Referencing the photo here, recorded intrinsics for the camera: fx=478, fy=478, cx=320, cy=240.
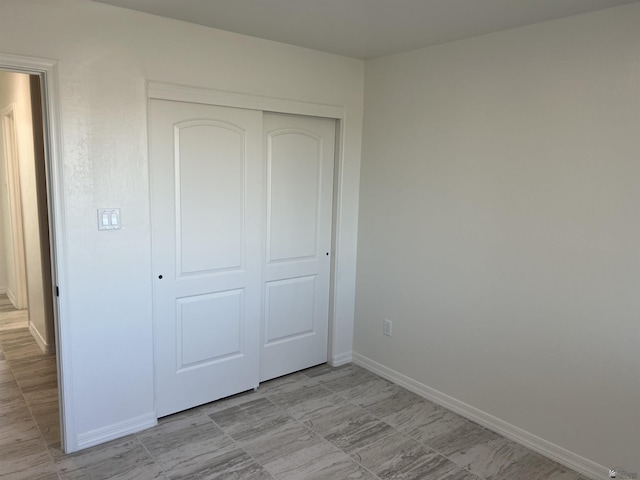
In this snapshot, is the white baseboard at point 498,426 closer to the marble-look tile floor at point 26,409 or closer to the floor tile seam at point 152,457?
the floor tile seam at point 152,457

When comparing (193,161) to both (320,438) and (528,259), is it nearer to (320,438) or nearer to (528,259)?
(320,438)

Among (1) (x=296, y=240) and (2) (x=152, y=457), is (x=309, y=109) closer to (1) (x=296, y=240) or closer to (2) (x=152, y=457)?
(1) (x=296, y=240)

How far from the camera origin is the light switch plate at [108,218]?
8.30 ft

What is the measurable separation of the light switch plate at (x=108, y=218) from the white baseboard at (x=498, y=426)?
2.18 metres

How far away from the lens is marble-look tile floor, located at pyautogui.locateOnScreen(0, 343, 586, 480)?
8.13 ft

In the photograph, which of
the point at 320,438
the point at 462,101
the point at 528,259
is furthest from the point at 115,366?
the point at 462,101

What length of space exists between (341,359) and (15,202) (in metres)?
3.64

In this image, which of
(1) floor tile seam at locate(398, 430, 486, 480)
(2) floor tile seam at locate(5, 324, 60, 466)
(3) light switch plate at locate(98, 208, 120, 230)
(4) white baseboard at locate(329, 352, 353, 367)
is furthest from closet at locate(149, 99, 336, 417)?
(1) floor tile seam at locate(398, 430, 486, 480)

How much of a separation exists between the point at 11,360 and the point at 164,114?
249cm

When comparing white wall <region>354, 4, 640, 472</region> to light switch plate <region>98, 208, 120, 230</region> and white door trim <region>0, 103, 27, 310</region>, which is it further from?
white door trim <region>0, 103, 27, 310</region>

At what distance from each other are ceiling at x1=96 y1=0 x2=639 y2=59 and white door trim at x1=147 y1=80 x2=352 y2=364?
37cm

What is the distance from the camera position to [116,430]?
8.96 ft

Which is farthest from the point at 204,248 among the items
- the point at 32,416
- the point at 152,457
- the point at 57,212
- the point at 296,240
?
the point at 32,416

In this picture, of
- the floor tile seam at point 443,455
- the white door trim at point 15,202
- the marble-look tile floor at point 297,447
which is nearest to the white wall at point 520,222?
the marble-look tile floor at point 297,447
